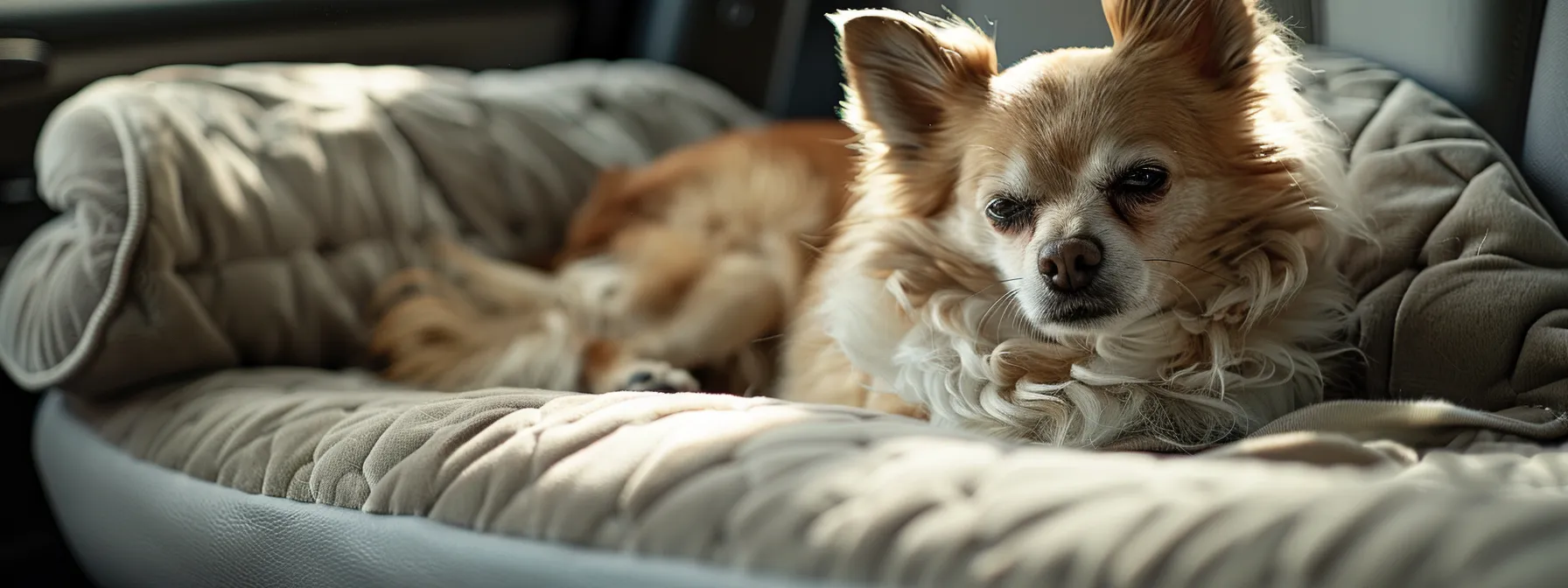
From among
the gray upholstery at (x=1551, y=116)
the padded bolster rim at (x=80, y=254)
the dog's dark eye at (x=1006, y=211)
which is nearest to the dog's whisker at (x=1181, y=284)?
the dog's dark eye at (x=1006, y=211)

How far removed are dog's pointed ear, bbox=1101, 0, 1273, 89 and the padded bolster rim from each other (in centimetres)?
140

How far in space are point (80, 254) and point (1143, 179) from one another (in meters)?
1.49

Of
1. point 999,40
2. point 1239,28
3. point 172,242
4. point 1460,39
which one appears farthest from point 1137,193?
point 172,242

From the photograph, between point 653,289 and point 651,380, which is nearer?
point 651,380

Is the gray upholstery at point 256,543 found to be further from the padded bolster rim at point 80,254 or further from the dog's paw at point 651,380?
the dog's paw at point 651,380

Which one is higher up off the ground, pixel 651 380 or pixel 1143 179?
pixel 1143 179

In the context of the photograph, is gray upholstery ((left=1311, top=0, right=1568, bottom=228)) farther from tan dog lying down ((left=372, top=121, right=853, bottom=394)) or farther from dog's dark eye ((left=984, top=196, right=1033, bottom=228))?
tan dog lying down ((left=372, top=121, right=853, bottom=394))

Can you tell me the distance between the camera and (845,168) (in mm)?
2020

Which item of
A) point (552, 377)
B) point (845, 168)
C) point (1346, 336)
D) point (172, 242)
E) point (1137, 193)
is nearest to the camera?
point (1137, 193)

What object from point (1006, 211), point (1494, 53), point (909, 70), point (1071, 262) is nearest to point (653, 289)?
point (909, 70)

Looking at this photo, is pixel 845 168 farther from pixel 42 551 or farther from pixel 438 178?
pixel 42 551

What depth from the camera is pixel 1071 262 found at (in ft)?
4.02

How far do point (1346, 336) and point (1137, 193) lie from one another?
37 cm

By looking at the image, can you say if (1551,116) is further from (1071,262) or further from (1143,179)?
(1071,262)
